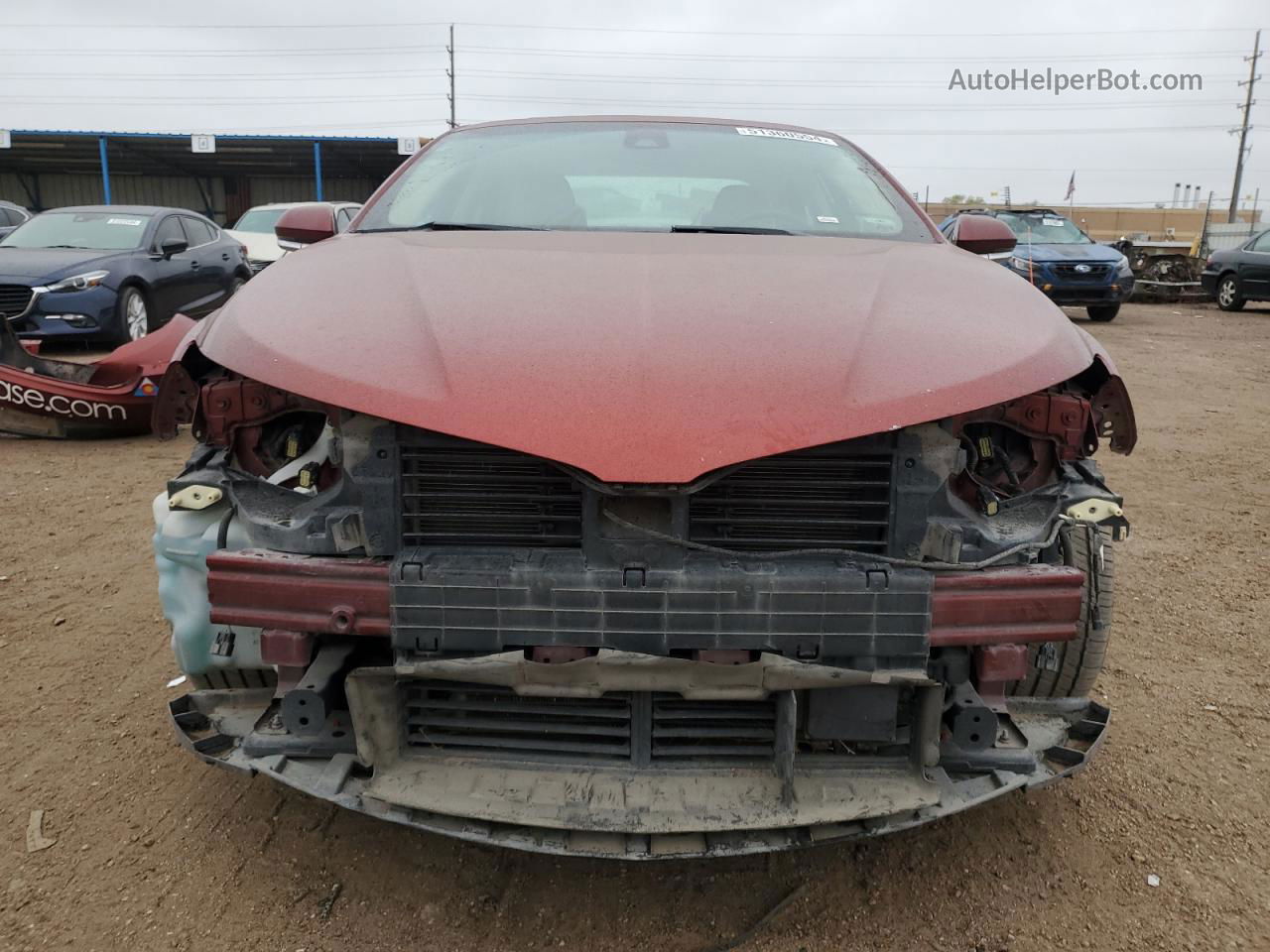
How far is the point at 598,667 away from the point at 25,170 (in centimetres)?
4007

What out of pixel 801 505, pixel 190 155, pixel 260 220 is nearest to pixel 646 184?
pixel 801 505

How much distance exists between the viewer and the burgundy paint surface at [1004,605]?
1784 mm

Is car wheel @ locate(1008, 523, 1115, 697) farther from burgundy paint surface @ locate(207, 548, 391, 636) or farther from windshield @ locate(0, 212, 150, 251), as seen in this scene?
windshield @ locate(0, 212, 150, 251)

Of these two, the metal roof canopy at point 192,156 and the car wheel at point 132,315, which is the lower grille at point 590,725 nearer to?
the car wheel at point 132,315

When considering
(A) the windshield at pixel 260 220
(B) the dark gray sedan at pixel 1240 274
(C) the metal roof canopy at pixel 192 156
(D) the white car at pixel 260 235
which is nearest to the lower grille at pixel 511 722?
(D) the white car at pixel 260 235

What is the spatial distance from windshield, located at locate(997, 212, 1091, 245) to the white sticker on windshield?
471 inches

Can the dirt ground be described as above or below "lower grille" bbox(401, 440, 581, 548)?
below

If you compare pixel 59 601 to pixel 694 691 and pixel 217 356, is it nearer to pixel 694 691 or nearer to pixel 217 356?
pixel 217 356

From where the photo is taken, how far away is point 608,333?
1828 mm

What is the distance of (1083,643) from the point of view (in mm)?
2178

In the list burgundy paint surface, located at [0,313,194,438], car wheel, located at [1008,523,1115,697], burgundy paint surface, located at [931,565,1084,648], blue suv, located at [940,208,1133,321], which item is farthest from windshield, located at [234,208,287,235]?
burgundy paint surface, located at [931,565,1084,648]

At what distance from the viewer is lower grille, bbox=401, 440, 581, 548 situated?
1.84 m

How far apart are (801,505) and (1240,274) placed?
1744 cm

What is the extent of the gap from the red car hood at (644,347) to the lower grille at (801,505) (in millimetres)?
175
